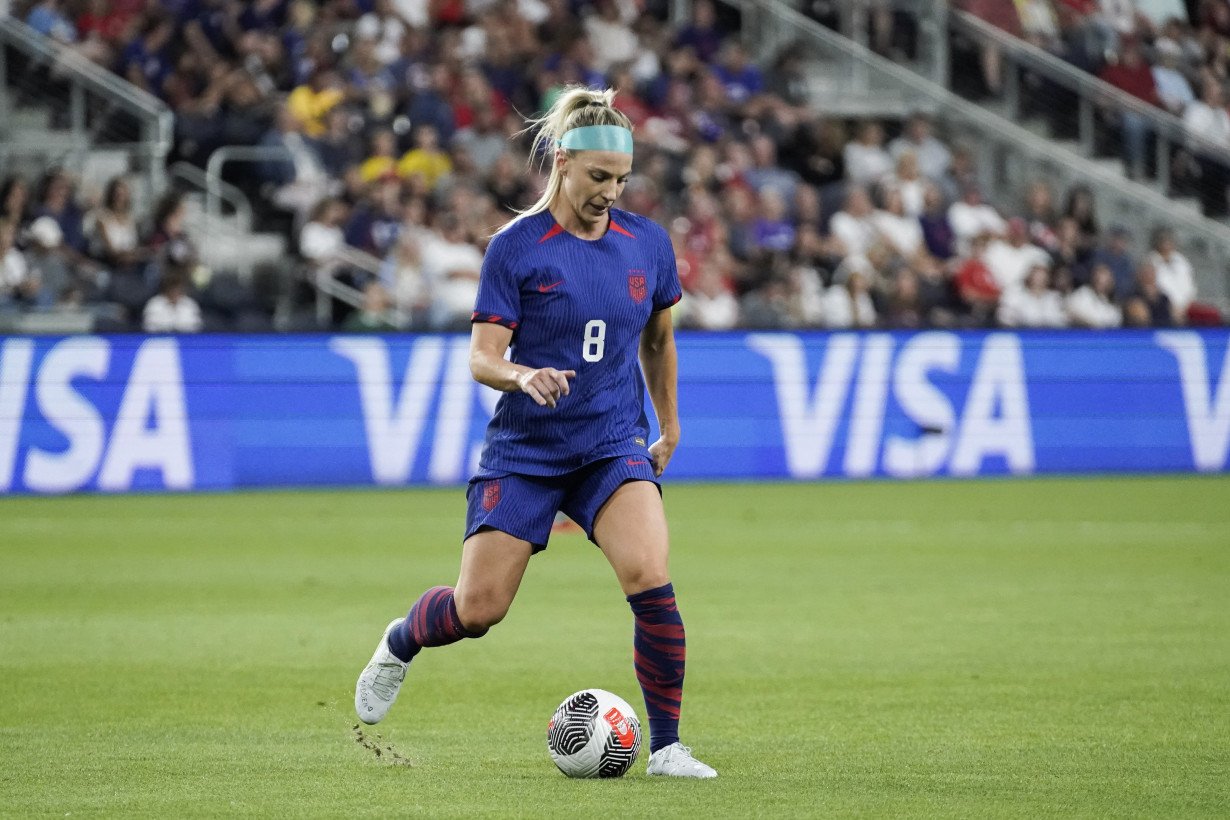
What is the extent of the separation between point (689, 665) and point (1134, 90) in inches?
A: 771

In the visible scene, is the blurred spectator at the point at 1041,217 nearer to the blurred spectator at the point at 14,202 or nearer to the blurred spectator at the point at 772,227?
the blurred spectator at the point at 772,227

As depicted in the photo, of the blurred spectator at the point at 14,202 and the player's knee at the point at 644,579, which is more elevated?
the blurred spectator at the point at 14,202

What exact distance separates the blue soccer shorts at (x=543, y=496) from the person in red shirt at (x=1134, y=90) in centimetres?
2134

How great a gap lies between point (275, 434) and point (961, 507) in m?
6.66

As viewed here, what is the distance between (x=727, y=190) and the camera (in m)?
22.3

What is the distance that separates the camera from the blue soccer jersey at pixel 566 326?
21.8 ft

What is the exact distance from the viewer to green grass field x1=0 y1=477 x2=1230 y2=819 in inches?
249

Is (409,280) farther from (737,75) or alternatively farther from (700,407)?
(737,75)

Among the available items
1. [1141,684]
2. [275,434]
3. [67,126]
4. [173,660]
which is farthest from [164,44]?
[1141,684]

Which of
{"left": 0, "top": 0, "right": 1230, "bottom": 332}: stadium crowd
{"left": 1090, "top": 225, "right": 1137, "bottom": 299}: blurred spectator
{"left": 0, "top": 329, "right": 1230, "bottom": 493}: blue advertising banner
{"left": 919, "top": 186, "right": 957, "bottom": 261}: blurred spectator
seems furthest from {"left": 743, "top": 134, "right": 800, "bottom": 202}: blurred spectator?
{"left": 1090, "top": 225, "right": 1137, "bottom": 299}: blurred spectator

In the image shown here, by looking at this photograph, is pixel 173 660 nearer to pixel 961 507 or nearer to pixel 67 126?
pixel 961 507

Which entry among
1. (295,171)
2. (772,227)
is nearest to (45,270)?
(295,171)

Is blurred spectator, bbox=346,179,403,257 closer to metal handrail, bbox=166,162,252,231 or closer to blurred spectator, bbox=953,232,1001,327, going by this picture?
metal handrail, bbox=166,162,252,231

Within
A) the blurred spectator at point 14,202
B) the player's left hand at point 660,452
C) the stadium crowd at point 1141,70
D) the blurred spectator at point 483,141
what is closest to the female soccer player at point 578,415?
the player's left hand at point 660,452
